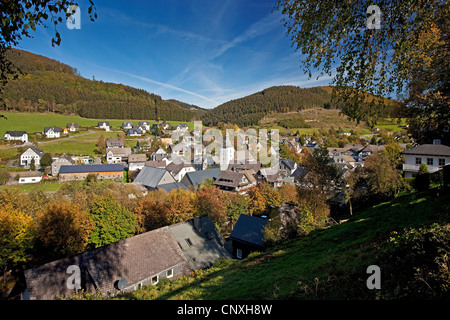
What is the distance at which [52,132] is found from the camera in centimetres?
8806

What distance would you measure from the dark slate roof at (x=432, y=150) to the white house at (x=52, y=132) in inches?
4235

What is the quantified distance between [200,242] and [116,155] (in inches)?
2639

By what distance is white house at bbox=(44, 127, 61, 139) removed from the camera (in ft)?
285

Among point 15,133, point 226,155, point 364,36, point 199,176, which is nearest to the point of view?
point 364,36

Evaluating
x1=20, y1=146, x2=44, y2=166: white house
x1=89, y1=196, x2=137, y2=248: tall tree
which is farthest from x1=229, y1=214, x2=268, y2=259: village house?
x1=20, y1=146, x2=44, y2=166: white house

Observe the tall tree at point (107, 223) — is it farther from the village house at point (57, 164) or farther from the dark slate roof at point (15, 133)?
the dark slate roof at point (15, 133)

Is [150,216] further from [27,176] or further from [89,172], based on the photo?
[27,176]

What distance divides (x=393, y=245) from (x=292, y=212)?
16.9m

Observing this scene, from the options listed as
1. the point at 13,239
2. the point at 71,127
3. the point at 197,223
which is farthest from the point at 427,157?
the point at 71,127

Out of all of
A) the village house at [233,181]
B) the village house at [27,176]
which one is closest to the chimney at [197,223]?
the village house at [233,181]

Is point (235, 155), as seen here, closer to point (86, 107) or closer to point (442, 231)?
point (442, 231)

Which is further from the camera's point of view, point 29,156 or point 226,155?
point 226,155

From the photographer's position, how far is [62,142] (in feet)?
267
